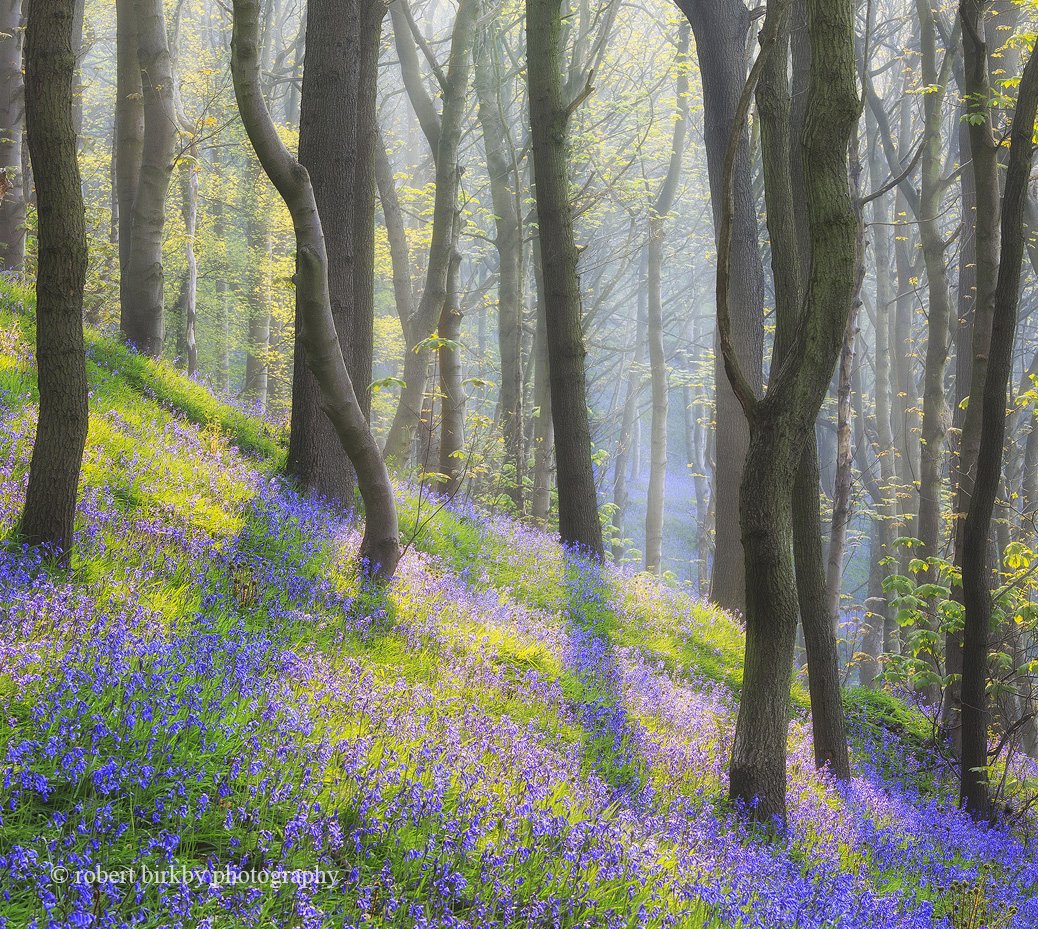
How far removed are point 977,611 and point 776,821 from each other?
3661 mm

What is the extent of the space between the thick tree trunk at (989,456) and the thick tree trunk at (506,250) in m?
9.23

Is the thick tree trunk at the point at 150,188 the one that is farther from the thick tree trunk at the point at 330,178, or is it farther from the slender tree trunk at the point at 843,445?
the slender tree trunk at the point at 843,445

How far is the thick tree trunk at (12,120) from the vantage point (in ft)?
37.6

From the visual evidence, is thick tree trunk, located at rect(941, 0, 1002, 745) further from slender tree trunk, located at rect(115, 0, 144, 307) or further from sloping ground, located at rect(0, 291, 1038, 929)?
slender tree trunk, located at rect(115, 0, 144, 307)

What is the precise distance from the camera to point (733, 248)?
11359 millimetres

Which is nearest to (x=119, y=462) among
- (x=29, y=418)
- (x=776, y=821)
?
(x=29, y=418)

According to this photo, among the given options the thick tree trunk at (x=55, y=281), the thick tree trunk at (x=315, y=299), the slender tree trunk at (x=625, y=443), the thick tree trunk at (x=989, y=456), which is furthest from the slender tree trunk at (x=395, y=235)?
the thick tree trunk at (x=55, y=281)

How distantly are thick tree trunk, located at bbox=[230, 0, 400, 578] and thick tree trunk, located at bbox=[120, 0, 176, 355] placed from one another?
5.13 meters

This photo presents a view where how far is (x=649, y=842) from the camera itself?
11.8ft

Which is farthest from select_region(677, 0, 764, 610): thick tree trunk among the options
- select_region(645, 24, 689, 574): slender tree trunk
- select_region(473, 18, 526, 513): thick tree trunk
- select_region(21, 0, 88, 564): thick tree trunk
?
select_region(645, 24, 689, 574): slender tree trunk

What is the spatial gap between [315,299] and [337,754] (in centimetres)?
342

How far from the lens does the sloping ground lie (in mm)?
2574

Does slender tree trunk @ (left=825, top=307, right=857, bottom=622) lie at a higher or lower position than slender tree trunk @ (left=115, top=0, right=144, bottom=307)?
lower

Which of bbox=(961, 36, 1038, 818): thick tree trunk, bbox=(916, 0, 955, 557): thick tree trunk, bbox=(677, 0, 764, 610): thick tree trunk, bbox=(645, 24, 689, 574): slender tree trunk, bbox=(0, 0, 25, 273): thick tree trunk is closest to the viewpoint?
bbox=(961, 36, 1038, 818): thick tree trunk
